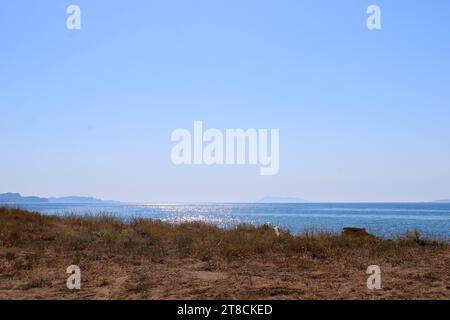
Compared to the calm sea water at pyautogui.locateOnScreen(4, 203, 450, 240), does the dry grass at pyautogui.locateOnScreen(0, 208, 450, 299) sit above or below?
above

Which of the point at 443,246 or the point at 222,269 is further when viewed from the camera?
the point at 443,246

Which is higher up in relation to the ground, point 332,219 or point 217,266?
point 217,266

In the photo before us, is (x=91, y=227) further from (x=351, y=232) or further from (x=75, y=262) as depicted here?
(x=351, y=232)

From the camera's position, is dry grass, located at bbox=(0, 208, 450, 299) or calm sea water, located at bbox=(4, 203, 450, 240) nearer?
dry grass, located at bbox=(0, 208, 450, 299)

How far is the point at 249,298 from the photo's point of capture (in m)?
7.68

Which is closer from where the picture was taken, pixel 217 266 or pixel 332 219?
pixel 217 266

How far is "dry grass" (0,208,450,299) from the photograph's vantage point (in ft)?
27.0

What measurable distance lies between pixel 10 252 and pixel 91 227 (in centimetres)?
A: 813

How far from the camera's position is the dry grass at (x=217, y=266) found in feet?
27.0

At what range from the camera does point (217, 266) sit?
36.8ft

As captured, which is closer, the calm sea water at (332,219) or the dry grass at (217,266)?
the dry grass at (217,266)

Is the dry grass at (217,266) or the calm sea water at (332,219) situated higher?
the dry grass at (217,266)
